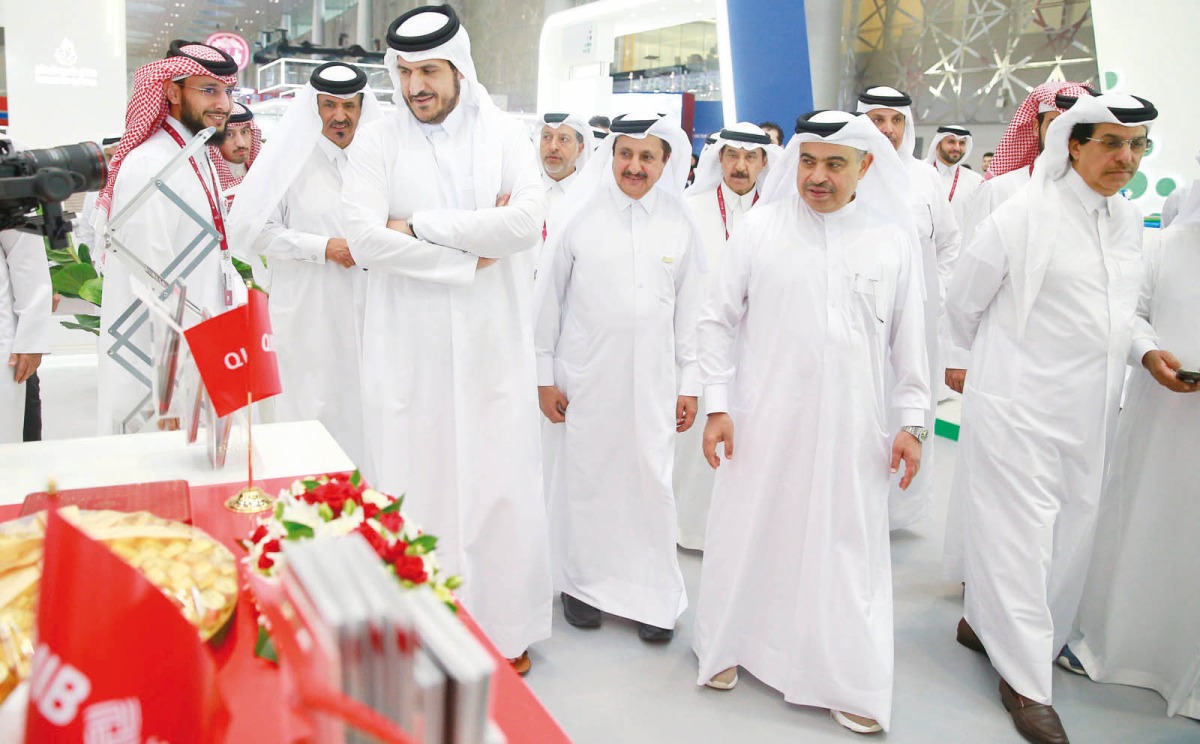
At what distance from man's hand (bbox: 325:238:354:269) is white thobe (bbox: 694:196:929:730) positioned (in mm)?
1538

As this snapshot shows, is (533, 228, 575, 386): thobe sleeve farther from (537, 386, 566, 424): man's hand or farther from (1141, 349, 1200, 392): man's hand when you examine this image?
(1141, 349, 1200, 392): man's hand

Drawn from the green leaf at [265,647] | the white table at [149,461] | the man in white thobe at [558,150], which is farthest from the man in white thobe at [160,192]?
the man in white thobe at [558,150]

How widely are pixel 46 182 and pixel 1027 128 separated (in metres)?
4.34

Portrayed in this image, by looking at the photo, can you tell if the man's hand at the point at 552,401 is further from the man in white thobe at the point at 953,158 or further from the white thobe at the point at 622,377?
the man in white thobe at the point at 953,158

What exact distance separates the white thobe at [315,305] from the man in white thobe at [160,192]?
16.1 inches

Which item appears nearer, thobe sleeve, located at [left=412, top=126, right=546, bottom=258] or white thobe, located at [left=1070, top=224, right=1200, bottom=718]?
thobe sleeve, located at [left=412, top=126, right=546, bottom=258]

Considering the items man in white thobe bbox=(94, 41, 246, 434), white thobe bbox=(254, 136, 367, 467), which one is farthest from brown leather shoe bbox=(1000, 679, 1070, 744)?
man in white thobe bbox=(94, 41, 246, 434)

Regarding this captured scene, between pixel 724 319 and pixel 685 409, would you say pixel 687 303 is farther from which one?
pixel 724 319

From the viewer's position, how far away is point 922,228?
4.57 meters

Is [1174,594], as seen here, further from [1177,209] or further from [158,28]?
[158,28]

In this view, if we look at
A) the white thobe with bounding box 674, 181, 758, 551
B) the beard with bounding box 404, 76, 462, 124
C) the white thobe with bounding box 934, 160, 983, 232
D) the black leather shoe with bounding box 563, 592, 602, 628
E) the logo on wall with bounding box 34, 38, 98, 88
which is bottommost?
the black leather shoe with bounding box 563, 592, 602, 628

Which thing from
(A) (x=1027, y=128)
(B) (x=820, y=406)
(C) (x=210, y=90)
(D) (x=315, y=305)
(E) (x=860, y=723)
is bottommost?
(E) (x=860, y=723)

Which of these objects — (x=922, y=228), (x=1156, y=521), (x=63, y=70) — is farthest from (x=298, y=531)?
(x=63, y=70)

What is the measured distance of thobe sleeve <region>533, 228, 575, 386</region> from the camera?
11.2ft
